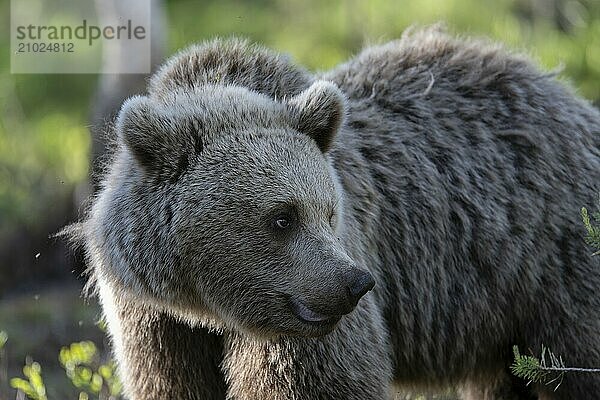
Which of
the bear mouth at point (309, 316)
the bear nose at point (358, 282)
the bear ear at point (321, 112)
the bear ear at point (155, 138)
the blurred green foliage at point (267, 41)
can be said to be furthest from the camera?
the blurred green foliage at point (267, 41)

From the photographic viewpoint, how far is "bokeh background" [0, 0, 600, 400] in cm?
1208

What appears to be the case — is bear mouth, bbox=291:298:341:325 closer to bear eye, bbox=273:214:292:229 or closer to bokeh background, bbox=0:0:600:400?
bear eye, bbox=273:214:292:229

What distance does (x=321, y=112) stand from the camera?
4.70 meters

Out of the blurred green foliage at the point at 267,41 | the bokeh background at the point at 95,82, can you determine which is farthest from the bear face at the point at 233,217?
the blurred green foliage at the point at 267,41

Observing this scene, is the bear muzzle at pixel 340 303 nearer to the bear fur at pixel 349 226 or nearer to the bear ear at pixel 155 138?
the bear fur at pixel 349 226

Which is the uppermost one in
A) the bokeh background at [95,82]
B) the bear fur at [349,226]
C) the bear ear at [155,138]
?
the bear ear at [155,138]

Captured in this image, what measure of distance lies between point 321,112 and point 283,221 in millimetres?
538

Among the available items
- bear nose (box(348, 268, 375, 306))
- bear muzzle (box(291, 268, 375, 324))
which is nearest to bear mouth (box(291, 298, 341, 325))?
bear muzzle (box(291, 268, 375, 324))

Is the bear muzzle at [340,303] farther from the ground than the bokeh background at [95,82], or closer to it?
farther from the ground

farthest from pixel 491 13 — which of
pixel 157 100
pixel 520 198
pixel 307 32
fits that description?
pixel 157 100

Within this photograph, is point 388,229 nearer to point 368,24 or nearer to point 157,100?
point 157,100

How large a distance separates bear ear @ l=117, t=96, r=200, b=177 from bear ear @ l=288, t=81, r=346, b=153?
1.50 ft

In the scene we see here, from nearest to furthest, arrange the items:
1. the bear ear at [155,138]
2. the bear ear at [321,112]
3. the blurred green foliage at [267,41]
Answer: the bear ear at [155,138]
the bear ear at [321,112]
the blurred green foliage at [267,41]

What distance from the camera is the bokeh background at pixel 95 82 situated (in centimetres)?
1208
